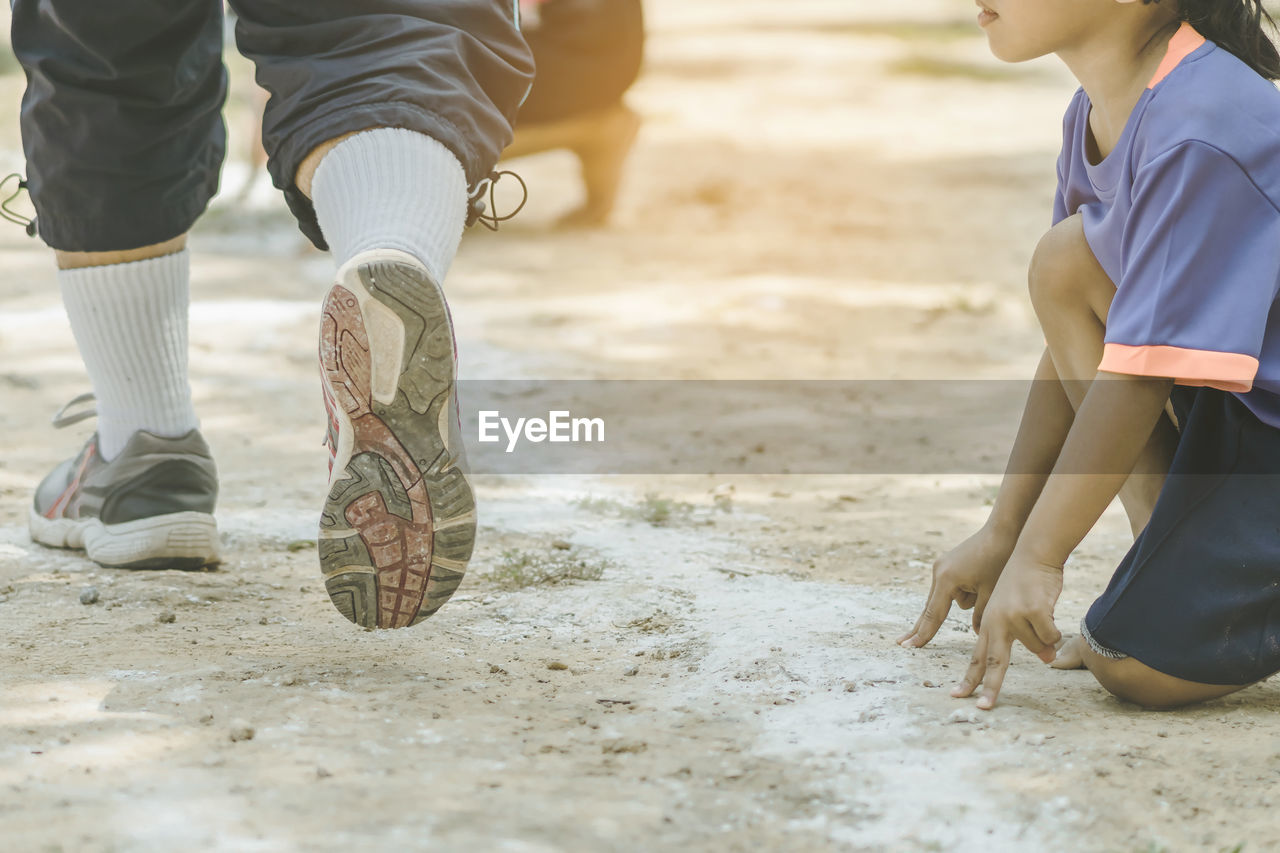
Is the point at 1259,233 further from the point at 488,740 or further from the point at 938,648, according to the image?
the point at 488,740

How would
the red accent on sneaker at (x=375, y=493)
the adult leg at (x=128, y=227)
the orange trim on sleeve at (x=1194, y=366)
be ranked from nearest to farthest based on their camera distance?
1. the orange trim on sleeve at (x=1194, y=366)
2. the red accent on sneaker at (x=375, y=493)
3. the adult leg at (x=128, y=227)

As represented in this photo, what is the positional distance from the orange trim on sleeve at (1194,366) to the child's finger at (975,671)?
341 millimetres

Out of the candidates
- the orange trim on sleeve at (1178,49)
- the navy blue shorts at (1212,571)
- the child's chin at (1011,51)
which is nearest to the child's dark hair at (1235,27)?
the orange trim on sleeve at (1178,49)

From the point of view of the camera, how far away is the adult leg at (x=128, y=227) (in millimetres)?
1916

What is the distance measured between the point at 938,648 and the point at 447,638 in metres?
0.64

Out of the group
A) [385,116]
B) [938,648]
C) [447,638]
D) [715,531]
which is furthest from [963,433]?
[385,116]

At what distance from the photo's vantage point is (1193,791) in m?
1.35

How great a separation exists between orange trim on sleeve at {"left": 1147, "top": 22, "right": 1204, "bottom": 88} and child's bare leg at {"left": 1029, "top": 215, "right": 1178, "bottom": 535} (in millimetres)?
212

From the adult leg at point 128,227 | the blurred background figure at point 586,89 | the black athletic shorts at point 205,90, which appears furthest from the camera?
the blurred background figure at point 586,89

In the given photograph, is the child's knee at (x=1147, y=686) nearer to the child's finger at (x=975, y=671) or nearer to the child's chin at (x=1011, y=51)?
the child's finger at (x=975, y=671)

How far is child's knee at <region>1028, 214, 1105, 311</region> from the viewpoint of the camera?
166 cm

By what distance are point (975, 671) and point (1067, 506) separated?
0.70ft

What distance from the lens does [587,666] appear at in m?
1.75

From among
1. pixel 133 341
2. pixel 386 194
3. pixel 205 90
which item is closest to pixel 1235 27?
pixel 386 194
